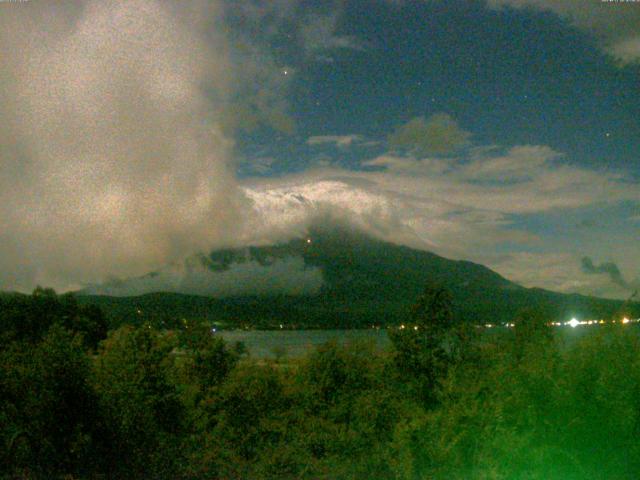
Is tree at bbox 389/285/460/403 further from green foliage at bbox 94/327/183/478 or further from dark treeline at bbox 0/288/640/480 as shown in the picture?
green foliage at bbox 94/327/183/478

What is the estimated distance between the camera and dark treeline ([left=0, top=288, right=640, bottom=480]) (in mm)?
7852

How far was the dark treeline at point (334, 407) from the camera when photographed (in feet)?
25.8

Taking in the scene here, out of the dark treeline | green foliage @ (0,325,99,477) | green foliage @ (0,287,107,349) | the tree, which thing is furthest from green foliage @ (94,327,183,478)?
green foliage @ (0,287,107,349)

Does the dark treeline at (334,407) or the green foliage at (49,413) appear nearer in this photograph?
the dark treeline at (334,407)

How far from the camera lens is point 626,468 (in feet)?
25.2

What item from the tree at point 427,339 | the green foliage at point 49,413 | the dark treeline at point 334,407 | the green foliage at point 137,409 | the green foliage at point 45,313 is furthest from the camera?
the green foliage at point 45,313

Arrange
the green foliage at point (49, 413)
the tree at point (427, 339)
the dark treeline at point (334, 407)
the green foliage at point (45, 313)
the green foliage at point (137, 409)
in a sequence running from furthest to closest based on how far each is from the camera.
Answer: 1. the green foliage at point (45, 313)
2. the tree at point (427, 339)
3. the green foliage at point (137, 409)
4. the green foliage at point (49, 413)
5. the dark treeline at point (334, 407)

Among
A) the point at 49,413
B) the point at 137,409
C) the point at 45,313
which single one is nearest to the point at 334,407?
the point at 137,409

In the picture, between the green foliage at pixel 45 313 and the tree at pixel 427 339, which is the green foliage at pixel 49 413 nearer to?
the tree at pixel 427 339

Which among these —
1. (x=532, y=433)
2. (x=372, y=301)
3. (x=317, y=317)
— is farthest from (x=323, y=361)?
(x=372, y=301)

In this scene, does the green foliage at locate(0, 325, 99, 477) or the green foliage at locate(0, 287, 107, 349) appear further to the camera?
the green foliage at locate(0, 287, 107, 349)

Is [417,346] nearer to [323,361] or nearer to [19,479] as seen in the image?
[323,361]

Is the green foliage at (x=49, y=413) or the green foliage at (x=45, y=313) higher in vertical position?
the green foliage at (x=45, y=313)

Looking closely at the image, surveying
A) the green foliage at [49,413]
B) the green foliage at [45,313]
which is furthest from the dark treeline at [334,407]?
the green foliage at [45,313]
